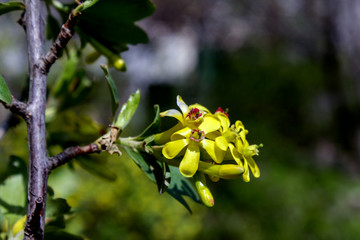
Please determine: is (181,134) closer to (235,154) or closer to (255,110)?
(235,154)

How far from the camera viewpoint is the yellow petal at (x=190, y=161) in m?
0.41

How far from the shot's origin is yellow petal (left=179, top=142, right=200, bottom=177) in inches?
16.1

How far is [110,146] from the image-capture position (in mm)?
464

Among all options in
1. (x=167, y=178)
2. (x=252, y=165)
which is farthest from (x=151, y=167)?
(x=252, y=165)

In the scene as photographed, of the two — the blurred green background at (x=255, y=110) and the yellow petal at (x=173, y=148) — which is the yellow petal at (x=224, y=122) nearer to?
the yellow petal at (x=173, y=148)

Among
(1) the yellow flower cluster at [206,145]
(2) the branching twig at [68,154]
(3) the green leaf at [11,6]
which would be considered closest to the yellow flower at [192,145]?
(1) the yellow flower cluster at [206,145]

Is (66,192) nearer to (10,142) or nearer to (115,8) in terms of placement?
(115,8)

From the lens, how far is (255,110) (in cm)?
487

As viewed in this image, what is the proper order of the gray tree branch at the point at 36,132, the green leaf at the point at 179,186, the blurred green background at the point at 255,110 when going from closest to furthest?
the gray tree branch at the point at 36,132, the green leaf at the point at 179,186, the blurred green background at the point at 255,110

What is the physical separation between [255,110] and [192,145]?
4567mm

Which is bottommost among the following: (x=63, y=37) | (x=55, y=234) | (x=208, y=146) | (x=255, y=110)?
(x=255, y=110)

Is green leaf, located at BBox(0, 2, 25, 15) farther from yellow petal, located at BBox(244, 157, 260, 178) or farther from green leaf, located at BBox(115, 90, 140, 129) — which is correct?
yellow petal, located at BBox(244, 157, 260, 178)

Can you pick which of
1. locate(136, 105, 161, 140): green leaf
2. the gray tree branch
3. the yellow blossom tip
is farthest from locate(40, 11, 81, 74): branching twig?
the yellow blossom tip

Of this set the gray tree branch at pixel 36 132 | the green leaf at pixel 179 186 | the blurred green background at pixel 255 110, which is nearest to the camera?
the gray tree branch at pixel 36 132
